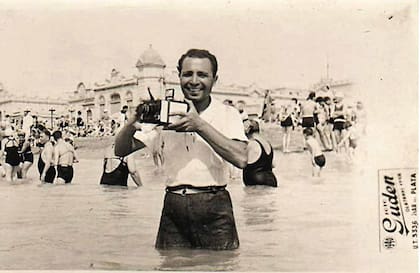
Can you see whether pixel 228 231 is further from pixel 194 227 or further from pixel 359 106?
pixel 359 106

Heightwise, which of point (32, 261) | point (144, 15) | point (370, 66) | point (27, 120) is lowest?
point (32, 261)

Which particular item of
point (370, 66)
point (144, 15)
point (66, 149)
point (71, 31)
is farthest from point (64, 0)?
point (370, 66)

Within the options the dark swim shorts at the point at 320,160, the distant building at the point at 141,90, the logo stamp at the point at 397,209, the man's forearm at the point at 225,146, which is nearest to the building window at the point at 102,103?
the distant building at the point at 141,90

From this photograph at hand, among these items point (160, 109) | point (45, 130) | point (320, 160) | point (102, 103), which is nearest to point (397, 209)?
point (320, 160)

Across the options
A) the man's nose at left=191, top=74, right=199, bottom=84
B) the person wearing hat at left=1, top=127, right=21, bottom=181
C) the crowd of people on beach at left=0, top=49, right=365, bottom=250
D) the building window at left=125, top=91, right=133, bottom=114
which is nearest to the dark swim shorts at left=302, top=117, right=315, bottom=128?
the crowd of people on beach at left=0, top=49, right=365, bottom=250

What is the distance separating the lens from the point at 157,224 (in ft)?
4.08

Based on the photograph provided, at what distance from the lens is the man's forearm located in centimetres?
121

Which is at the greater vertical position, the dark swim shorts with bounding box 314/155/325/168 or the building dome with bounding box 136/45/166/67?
the building dome with bounding box 136/45/166/67

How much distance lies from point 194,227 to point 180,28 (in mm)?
395

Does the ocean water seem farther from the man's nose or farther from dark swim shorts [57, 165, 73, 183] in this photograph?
the man's nose

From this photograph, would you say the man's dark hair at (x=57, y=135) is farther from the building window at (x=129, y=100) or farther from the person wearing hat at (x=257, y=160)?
the person wearing hat at (x=257, y=160)

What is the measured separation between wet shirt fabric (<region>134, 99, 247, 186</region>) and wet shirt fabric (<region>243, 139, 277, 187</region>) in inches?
1.6

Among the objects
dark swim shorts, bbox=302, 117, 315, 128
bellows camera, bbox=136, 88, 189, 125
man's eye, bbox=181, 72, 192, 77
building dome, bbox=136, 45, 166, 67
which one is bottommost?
dark swim shorts, bbox=302, 117, 315, 128

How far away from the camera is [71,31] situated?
4.17 feet
